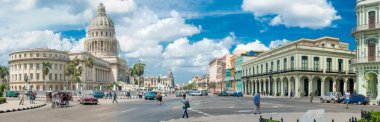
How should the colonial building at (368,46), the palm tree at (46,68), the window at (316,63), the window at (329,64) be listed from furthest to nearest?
1. the palm tree at (46,68)
2. the window at (329,64)
3. the window at (316,63)
4. the colonial building at (368,46)

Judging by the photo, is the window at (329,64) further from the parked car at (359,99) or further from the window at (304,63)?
the parked car at (359,99)

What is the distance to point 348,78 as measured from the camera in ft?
248

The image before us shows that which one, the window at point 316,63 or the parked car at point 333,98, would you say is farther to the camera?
the window at point 316,63

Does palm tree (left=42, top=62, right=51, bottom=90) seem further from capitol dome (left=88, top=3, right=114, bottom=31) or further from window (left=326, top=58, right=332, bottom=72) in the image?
window (left=326, top=58, right=332, bottom=72)

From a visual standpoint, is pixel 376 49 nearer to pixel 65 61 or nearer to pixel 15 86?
pixel 65 61

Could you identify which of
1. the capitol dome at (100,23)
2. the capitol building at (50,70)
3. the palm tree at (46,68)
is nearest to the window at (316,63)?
the capitol building at (50,70)

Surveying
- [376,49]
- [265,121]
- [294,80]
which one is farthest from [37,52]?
[265,121]

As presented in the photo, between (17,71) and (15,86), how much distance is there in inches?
219

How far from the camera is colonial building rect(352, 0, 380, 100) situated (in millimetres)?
50719

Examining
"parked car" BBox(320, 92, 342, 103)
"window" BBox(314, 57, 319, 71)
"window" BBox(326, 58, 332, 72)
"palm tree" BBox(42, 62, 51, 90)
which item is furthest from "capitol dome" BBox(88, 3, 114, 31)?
"parked car" BBox(320, 92, 342, 103)

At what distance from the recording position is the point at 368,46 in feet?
171

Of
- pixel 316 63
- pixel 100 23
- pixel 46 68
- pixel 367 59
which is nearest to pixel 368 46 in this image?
pixel 367 59

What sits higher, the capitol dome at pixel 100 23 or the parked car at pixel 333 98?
the capitol dome at pixel 100 23

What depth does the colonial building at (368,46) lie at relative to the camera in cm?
5072
